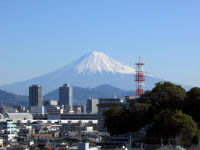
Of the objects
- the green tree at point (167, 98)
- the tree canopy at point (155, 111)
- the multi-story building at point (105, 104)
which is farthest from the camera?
the multi-story building at point (105, 104)

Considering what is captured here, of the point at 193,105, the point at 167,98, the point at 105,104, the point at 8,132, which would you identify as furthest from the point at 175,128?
the point at 105,104

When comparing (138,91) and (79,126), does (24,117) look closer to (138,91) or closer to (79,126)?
(79,126)

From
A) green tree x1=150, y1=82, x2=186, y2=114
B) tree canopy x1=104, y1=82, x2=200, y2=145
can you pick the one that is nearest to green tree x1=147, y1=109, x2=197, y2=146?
tree canopy x1=104, y1=82, x2=200, y2=145

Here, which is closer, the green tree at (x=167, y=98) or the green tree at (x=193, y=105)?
the green tree at (x=193, y=105)

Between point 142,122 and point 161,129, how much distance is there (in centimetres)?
599

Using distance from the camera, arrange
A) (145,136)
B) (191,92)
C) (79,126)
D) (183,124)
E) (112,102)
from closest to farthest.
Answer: (183,124) → (145,136) → (191,92) → (112,102) → (79,126)

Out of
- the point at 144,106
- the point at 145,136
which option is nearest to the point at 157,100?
the point at 144,106

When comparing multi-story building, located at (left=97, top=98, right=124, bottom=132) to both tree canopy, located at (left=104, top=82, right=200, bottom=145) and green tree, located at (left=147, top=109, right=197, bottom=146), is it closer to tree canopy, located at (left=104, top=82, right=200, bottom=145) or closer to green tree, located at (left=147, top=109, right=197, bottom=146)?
tree canopy, located at (left=104, top=82, right=200, bottom=145)

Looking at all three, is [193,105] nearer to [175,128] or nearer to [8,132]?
[175,128]

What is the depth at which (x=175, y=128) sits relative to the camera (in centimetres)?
4669

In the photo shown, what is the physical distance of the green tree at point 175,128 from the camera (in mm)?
45750

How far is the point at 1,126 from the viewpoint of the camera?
7981 cm

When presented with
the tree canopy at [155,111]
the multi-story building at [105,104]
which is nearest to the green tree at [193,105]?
the tree canopy at [155,111]

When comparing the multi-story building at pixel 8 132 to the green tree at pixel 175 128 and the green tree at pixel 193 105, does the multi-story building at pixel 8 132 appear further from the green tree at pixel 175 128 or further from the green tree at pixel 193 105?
the green tree at pixel 175 128
